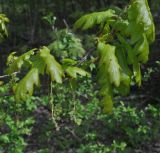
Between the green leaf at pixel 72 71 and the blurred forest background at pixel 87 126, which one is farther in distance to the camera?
the blurred forest background at pixel 87 126

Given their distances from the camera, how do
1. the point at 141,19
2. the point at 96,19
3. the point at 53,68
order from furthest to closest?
the point at 96,19, the point at 53,68, the point at 141,19

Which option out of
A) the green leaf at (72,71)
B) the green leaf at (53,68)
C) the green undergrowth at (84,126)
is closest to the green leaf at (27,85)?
the green leaf at (53,68)

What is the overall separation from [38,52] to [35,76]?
21 centimetres

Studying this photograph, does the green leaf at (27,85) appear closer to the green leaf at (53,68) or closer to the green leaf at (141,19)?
the green leaf at (53,68)

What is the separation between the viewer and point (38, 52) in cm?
206

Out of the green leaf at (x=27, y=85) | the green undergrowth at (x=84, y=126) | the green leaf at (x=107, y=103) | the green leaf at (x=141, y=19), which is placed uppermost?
the green leaf at (x=141, y=19)

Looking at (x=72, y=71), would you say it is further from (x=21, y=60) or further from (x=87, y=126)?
(x=87, y=126)

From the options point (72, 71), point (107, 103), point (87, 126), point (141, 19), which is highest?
point (141, 19)

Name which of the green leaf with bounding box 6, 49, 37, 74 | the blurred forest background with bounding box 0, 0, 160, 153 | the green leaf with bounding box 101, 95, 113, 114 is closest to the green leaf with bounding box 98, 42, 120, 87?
the green leaf with bounding box 101, 95, 113, 114

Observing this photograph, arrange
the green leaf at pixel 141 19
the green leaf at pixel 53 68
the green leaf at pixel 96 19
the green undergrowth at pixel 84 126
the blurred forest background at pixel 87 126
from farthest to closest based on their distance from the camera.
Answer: the green undergrowth at pixel 84 126, the blurred forest background at pixel 87 126, the green leaf at pixel 96 19, the green leaf at pixel 53 68, the green leaf at pixel 141 19

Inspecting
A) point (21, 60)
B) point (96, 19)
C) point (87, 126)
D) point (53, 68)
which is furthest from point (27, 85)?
point (87, 126)

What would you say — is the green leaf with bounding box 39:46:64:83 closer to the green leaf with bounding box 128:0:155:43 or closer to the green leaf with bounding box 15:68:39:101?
the green leaf with bounding box 15:68:39:101

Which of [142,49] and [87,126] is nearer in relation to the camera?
[142,49]

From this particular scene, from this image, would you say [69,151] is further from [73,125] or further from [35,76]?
[35,76]
